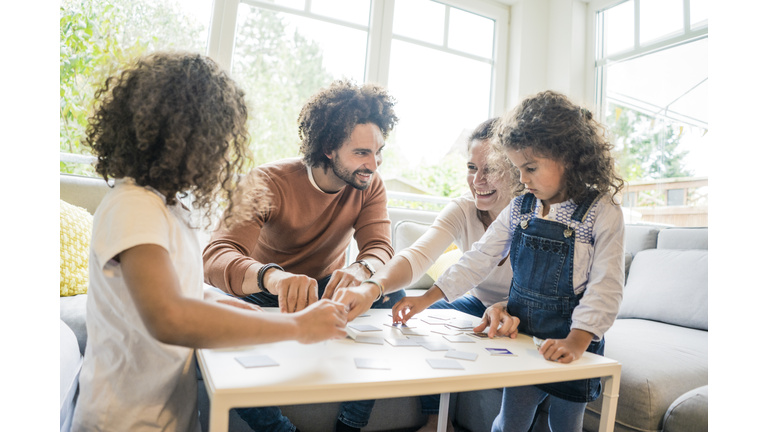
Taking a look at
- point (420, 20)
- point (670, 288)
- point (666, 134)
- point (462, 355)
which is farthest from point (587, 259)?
point (420, 20)

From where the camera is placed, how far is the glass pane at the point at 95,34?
2664 mm

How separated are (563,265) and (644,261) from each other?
4.85 feet

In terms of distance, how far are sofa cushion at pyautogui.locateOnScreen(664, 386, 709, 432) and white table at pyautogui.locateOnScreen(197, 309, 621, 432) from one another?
0.50 metres

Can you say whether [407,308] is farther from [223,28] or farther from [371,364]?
[223,28]

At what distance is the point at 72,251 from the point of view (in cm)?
172

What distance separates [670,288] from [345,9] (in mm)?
2891

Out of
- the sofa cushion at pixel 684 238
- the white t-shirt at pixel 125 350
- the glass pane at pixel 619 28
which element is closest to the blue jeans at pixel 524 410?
the white t-shirt at pixel 125 350

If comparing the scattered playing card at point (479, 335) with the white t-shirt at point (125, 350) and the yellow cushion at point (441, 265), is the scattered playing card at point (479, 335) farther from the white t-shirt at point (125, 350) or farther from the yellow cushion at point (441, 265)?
the yellow cushion at point (441, 265)

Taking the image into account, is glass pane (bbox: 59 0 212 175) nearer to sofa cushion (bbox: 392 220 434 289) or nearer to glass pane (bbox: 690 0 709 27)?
sofa cushion (bbox: 392 220 434 289)

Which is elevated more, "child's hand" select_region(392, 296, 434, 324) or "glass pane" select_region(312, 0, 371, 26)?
"glass pane" select_region(312, 0, 371, 26)

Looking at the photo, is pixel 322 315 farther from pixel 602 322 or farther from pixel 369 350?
pixel 602 322

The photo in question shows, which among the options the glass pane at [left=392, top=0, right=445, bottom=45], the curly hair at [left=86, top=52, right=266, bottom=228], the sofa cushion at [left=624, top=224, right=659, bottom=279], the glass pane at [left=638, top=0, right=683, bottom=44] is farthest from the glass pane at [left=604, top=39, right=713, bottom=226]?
the curly hair at [left=86, top=52, right=266, bottom=228]

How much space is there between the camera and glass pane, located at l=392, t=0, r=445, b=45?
380 centimetres
